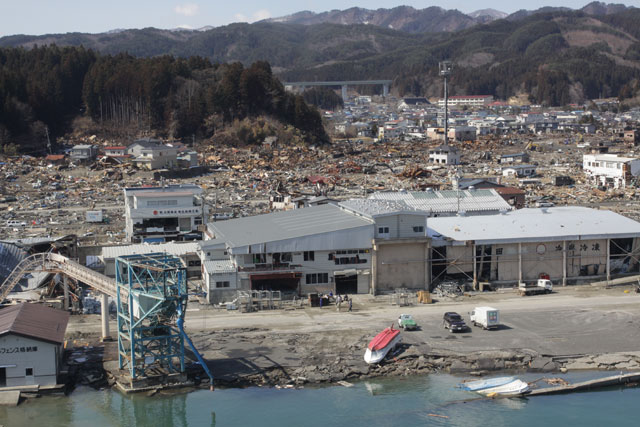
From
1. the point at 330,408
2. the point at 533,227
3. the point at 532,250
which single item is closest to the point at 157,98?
the point at 533,227

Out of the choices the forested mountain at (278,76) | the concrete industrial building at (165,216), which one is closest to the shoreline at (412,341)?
the concrete industrial building at (165,216)

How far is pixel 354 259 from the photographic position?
740 inches

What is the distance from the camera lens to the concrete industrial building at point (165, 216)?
23.8m

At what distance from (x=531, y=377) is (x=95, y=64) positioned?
2088 inches

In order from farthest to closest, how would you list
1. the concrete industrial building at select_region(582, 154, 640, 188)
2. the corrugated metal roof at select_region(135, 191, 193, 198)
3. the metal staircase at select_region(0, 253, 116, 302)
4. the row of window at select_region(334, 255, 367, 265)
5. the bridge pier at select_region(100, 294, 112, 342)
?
1. the concrete industrial building at select_region(582, 154, 640, 188)
2. the corrugated metal roof at select_region(135, 191, 193, 198)
3. the row of window at select_region(334, 255, 367, 265)
4. the metal staircase at select_region(0, 253, 116, 302)
5. the bridge pier at select_region(100, 294, 112, 342)

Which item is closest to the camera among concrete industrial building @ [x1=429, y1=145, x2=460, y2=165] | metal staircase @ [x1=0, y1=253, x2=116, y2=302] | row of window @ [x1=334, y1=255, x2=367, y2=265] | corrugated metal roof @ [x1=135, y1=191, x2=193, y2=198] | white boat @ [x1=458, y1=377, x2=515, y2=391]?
white boat @ [x1=458, y1=377, x2=515, y2=391]

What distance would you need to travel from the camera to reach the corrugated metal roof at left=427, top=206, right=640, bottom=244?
1945 centimetres

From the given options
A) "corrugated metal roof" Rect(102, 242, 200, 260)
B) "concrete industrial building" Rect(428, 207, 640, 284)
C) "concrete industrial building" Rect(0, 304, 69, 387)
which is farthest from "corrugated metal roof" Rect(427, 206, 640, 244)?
"concrete industrial building" Rect(0, 304, 69, 387)

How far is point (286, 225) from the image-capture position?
20.1 metres

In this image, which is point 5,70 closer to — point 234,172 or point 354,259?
point 234,172

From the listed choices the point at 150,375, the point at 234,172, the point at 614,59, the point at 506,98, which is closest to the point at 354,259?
the point at 150,375

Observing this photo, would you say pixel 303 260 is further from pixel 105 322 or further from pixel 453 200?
pixel 453 200

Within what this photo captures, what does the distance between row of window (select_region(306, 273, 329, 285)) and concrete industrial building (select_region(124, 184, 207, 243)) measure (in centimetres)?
627

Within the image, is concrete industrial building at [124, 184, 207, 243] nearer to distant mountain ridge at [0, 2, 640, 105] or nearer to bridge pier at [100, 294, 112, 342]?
bridge pier at [100, 294, 112, 342]
